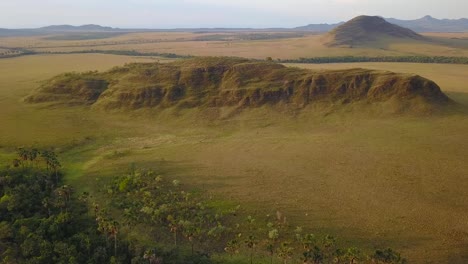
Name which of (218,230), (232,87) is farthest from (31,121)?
(218,230)

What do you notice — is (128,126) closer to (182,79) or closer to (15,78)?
(182,79)

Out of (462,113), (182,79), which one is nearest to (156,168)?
(182,79)

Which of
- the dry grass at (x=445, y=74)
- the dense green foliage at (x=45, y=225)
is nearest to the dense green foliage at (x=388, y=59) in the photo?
the dry grass at (x=445, y=74)

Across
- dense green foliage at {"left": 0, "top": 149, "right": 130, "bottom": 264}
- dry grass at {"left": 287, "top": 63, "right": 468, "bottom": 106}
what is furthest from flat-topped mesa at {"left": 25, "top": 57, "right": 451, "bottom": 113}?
dense green foliage at {"left": 0, "top": 149, "right": 130, "bottom": 264}

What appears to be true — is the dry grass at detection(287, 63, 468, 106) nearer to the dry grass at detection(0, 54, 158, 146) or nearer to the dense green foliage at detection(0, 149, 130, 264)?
the dry grass at detection(0, 54, 158, 146)

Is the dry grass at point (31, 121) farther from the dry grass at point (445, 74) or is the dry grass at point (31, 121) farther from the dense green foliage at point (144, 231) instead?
the dry grass at point (445, 74)

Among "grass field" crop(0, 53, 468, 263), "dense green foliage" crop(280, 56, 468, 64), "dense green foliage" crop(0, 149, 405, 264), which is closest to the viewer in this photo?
"dense green foliage" crop(0, 149, 405, 264)
